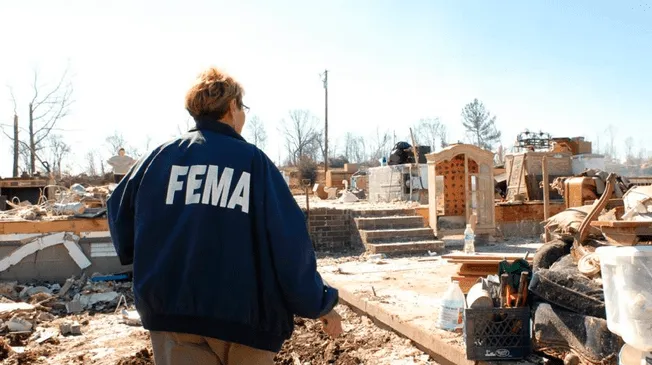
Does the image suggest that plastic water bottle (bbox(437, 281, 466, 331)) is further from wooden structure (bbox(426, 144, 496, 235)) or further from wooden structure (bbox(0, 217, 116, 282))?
wooden structure (bbox(426, 144, 496, 235))

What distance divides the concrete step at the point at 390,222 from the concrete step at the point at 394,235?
0.30 m

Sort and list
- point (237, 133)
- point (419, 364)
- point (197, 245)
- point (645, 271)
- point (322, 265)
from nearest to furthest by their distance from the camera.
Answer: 1. point (197, 245)
2. point (237, 133)
3. point (645, 271)
4. point (419, 364)
5. point (322, 265)

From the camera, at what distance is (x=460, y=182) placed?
13.4 m

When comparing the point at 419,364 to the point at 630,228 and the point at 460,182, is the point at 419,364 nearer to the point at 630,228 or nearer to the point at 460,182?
the point at 630,228

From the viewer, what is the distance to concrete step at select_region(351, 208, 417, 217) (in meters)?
12.3

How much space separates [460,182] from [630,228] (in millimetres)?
10213

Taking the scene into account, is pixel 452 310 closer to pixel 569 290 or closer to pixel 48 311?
pixel 569 290

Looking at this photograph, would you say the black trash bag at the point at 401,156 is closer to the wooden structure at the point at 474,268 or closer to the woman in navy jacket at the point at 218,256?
the wooden structure at the point at 474,268

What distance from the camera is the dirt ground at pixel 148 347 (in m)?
4.60

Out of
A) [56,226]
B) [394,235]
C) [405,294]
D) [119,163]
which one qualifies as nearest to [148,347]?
[405,294]

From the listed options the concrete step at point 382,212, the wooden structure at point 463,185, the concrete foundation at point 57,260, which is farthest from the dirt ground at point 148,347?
the wooden structure at point 463,185

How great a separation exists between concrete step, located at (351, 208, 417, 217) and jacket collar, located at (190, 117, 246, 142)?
10.4 meters

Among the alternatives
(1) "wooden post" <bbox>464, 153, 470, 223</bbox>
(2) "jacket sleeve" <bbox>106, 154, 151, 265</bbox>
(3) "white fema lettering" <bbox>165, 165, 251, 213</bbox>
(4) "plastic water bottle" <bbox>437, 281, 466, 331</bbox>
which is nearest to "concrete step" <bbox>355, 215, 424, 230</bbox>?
(1) "wooden post" <bbox>464, 153, 470, 223</bbox>

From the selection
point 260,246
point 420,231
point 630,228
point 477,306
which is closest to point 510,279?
point 477,306
